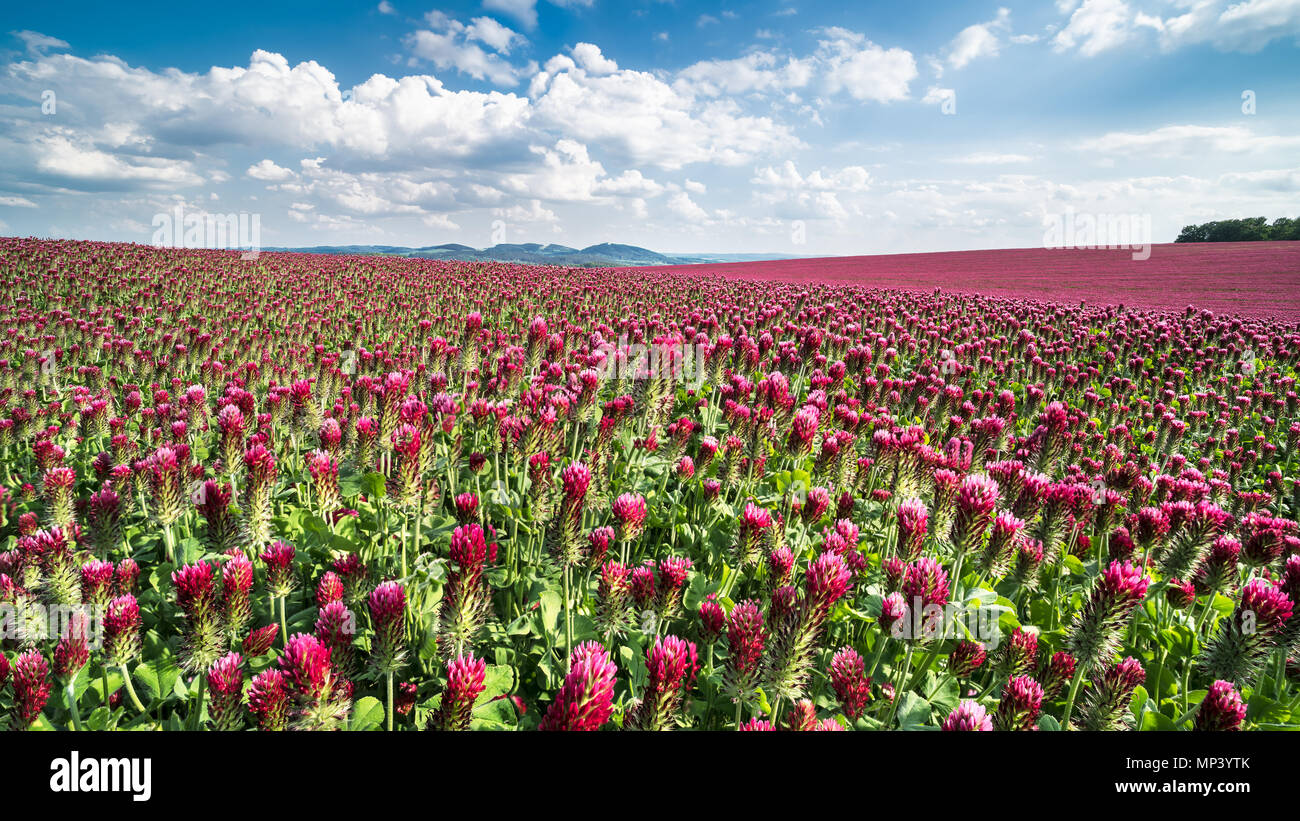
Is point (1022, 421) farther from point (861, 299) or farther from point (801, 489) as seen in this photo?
point (861, 299)

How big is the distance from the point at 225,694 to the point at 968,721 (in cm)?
273

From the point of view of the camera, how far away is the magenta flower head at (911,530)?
3.14 meters

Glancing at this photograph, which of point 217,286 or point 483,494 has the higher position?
point 217,286

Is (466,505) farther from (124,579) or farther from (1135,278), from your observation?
(1135,278)

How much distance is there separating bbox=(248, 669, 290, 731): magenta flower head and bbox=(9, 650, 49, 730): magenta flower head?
1027 mm

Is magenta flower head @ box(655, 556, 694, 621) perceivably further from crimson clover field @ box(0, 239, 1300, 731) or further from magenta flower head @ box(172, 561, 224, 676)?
magenta flower head @ box(172, 561, 224, 676)

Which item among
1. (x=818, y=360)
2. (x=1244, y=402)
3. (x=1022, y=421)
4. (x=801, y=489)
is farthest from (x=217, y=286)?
(x=1244, y=402)

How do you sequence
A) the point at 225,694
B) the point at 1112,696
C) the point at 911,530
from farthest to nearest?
1. the point at 911,530
2. the point at 1112,696
3. the point at 225,694

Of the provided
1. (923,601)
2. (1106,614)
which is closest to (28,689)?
(923,601)

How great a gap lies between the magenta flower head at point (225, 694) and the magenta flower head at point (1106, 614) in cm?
372

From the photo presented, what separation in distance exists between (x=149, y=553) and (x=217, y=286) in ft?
55.5

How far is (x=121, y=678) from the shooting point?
2920 millimetres

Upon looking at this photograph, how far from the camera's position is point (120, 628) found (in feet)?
7.85

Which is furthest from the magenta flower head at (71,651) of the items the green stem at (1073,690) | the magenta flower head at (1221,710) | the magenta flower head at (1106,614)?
the magenta flower head at (1221,710)
